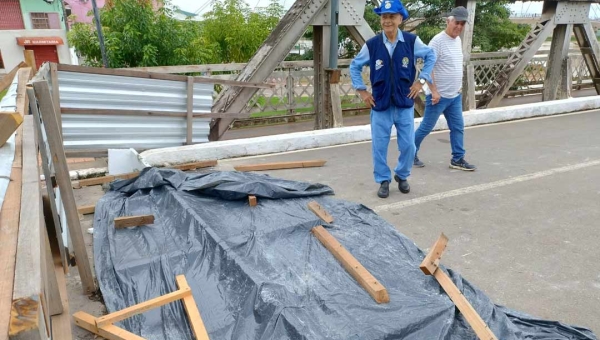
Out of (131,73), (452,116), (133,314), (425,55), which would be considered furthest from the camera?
(131,73)

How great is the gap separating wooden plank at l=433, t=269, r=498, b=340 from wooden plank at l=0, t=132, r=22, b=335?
2308 millimetres

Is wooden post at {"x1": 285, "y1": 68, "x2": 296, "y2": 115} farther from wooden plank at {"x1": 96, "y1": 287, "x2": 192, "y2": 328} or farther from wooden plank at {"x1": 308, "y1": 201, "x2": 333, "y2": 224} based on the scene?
wooden plank at {"x1": 96, "y1": 287, "x2": 192, "y2": 328}

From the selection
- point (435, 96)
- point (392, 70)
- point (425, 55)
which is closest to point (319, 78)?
point (435, 96)

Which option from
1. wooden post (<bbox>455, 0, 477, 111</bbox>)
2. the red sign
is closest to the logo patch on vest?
wooden post (<bbox>455, 0, 477, 111</bbox>)

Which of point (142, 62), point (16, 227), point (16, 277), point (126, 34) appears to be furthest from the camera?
point (142, 62)

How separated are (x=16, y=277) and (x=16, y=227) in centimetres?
34

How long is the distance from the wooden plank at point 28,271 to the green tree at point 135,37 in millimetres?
9805

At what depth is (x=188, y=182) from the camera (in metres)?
4.79

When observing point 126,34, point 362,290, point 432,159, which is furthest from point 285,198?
point 126,34

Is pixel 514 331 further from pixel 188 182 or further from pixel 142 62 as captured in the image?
pixel 142 62

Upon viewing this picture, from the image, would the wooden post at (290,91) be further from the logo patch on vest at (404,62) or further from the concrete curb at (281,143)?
the logo patch on vest at (404,62)

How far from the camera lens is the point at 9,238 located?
4.54 feet

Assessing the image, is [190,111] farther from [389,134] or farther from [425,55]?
[425,55]

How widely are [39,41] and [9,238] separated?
33.6 metres
